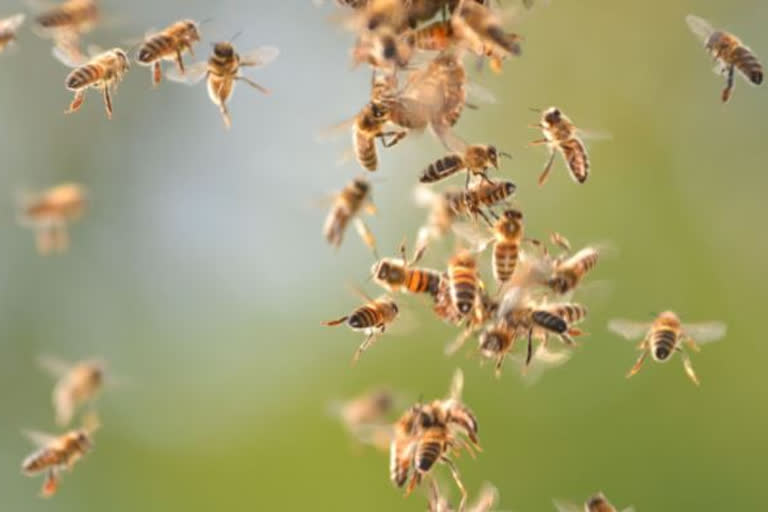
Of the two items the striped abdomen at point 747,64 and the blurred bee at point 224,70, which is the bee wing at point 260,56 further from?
the striped abdomen at point 747,64

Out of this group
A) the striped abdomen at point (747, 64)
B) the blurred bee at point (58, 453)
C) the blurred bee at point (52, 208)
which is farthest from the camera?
the blurred bee at point (52, 208)

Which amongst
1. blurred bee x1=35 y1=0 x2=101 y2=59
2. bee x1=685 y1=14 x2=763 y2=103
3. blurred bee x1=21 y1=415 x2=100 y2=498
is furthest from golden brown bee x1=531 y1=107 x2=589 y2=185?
blurred bee x1=21 y1=415 x2=100 y2=498

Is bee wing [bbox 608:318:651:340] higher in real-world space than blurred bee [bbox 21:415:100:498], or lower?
lower

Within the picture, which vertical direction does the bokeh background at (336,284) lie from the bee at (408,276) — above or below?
above

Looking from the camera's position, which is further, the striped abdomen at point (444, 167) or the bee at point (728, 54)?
the bee at point (728, 54)

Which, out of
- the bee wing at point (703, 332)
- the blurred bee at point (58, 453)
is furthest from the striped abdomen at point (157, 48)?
the bee wing at point (703, 332)

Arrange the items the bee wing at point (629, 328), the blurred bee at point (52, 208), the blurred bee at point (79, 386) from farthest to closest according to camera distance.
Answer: the blurred bee at point (52, 208)
the blurred bee at point (79, 386)
the bee wing at point (629, 328)

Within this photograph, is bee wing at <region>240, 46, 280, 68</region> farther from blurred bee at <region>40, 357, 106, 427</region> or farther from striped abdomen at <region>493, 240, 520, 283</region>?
blurred bee at <region>40, 357, 106, 427</region>
